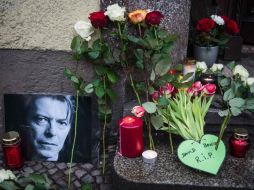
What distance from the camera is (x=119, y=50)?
8.88 feet

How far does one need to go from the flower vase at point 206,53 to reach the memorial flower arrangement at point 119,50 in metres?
0.81

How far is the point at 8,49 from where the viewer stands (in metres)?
2.87

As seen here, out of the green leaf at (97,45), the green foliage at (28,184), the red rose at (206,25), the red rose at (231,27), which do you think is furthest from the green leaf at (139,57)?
the red rose at (231,27)

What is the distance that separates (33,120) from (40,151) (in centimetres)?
27

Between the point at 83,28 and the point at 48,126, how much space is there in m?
0.91

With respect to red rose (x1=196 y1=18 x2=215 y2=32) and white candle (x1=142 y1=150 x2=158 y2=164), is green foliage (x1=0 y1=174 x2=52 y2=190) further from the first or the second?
red rose (x1=196 y1=18 x2=215 y2=32)

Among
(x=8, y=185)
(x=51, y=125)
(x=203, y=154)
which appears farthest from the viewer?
(x=51, y=125)

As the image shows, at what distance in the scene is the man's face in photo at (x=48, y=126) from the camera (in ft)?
9.79

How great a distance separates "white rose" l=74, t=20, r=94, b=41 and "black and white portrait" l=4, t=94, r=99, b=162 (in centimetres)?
58

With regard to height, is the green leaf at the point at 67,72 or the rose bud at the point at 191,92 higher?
the green leaf at the point at 67,72

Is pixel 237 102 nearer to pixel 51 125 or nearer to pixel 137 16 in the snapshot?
pixel 137 16

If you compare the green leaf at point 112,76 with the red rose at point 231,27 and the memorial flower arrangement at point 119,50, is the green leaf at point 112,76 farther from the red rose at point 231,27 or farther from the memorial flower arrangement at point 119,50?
the red rose at point 231,27

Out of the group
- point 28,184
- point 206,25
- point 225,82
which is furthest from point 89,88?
point 206,25

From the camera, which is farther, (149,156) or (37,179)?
(149,156)
